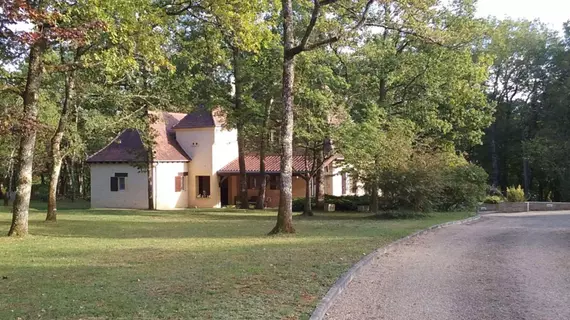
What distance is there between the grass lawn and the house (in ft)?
67.6

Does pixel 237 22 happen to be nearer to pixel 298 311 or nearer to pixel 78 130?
pixel 298 311

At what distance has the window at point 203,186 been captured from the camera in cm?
3862

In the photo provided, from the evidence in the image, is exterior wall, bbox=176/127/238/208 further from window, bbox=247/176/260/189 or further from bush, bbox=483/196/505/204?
bush, bbox=483/196/505/204

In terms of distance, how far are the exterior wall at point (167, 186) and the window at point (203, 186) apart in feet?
4.47

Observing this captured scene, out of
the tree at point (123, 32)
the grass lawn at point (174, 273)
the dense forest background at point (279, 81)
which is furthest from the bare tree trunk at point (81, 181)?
the grass lawn at point (174, 273)

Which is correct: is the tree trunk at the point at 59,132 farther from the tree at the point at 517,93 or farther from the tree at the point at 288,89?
the tree at the point at 517,93

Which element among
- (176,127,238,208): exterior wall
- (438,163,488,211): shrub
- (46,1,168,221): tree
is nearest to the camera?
(46,1,168,221): tree

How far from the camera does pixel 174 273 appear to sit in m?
9.01

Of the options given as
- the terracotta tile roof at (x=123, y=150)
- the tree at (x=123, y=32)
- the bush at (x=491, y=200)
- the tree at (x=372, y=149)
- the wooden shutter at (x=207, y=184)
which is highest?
the tree at (x=123, y=32)

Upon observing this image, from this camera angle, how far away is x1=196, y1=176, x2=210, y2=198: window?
3862 centimetres

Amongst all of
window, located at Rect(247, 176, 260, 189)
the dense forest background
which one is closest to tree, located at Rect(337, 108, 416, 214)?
the dense forest background

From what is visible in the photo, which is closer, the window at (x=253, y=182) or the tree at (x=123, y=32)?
the tree at (x=123, y=32)

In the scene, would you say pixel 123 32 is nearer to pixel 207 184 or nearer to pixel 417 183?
pixel 417 183

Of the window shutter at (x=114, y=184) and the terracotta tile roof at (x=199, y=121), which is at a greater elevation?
the terracotta tile roof at (x=199, y=121)
